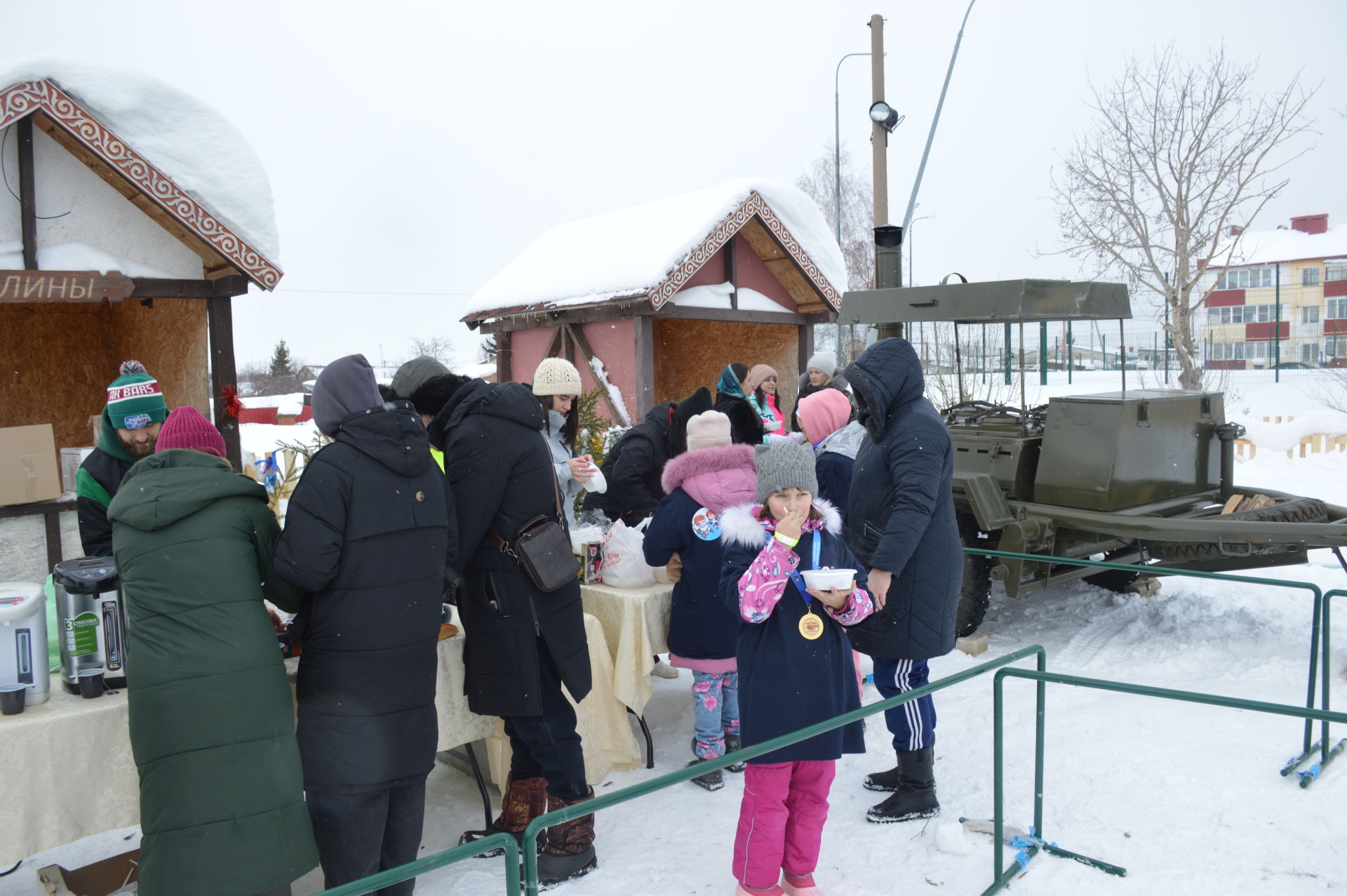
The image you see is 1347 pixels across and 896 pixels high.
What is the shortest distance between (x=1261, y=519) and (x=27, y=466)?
7.74 metres

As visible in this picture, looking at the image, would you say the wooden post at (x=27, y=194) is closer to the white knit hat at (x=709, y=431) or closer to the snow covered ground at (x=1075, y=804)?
the snow covered ground at (x=1075, y=804)

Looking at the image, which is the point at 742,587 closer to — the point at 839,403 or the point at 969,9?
the point at 839,403

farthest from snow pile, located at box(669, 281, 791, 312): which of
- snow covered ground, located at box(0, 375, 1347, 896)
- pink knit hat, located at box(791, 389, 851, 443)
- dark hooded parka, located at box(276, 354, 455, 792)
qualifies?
dark hooded parka, located at box(276, 354, 455, 792)

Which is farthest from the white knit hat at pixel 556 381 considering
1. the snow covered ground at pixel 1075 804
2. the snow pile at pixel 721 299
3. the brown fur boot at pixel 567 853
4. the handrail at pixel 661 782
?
the snow pile at pixel 721 299

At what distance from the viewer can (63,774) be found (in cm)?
272

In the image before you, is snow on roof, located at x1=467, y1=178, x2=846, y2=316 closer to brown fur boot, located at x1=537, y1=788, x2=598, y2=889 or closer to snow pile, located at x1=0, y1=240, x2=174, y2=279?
snow pile, located at x1=0, y1=240, x2=174, y2=279

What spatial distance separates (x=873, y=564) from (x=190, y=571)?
8.04 ft

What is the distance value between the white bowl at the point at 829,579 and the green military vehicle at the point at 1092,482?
3.14 metres

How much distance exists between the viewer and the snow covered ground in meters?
3.42

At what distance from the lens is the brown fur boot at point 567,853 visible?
135 inches

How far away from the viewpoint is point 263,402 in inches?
947

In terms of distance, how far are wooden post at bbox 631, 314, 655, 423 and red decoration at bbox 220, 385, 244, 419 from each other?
3.91 m

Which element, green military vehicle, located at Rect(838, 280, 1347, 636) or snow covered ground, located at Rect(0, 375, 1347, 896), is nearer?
snow covered ground, located at Rect(0, 375, 1347, 896)

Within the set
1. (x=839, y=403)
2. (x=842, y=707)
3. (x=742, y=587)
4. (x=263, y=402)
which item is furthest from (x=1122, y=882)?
(x=263, y=402)
